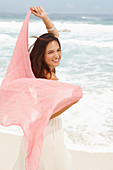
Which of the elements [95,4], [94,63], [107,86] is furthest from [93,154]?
[95,4]

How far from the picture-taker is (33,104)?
4.16 feet

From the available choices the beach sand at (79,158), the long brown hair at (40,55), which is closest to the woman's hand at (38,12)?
the long brown hair at (40,55)

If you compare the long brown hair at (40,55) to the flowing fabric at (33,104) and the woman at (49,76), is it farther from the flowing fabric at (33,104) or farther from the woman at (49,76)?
the flowing fabric at (33,104)

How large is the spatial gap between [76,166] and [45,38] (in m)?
1.50

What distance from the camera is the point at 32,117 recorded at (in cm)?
125

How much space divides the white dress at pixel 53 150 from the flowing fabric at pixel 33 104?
0.73 feet

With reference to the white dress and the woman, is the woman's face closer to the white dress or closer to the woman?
the woman

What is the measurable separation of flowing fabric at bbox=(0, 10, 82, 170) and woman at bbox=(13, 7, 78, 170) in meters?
0.18

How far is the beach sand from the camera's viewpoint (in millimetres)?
2383

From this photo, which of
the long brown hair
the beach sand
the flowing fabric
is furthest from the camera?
the beach sand

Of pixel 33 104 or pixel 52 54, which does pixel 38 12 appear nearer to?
pixel 52 54

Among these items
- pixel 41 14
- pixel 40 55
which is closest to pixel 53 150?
pixel 40 55

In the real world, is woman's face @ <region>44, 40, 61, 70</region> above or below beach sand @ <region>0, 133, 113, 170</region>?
above

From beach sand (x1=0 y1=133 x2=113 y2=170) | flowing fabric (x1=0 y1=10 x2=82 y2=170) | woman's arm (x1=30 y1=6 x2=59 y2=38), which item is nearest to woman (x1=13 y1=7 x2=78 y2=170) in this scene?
woman's arm (x1=30 y1=6 x2=59 y2=38)
